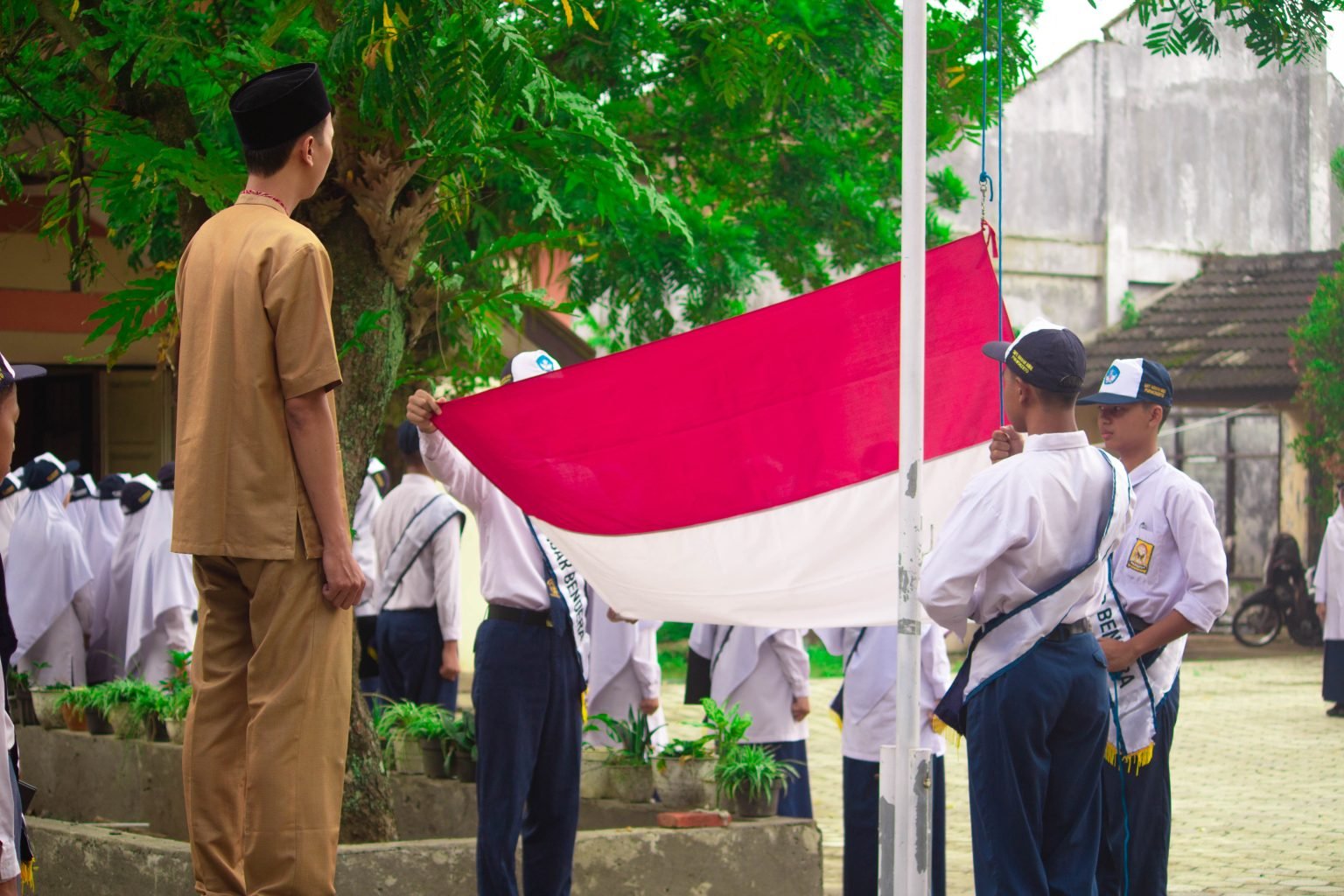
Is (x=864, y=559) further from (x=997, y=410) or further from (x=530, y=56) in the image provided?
(x=530, y=56)

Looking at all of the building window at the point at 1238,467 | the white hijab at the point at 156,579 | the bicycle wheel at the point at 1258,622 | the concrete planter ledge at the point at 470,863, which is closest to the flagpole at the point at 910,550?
the concrete planter ledge at the point at 470,863

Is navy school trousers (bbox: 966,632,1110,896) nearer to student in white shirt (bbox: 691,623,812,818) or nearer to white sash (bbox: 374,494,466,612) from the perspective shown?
student in white shirt (bbox: 691,623,812,818)

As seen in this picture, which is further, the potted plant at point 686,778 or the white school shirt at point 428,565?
the white school shirt at point 428,565

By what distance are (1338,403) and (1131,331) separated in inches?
196

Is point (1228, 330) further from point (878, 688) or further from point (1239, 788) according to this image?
point (878, 688)

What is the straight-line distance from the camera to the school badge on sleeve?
6465 millimetres

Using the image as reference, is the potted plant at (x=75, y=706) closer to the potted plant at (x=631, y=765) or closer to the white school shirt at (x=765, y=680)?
the potted plant at (x=631, y=765)

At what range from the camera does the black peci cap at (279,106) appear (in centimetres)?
427

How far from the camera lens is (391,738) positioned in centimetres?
810

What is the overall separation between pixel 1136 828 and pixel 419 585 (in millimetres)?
5861

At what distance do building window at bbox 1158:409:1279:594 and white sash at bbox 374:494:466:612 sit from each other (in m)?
18.4

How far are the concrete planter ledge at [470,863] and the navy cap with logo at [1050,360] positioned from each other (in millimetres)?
2530

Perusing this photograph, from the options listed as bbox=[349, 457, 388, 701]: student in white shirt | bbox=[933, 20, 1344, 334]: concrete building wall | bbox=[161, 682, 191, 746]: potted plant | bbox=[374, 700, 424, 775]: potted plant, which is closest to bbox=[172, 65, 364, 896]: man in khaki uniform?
bbox=[374, 700, 424, 775]: potted plant

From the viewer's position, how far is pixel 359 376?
7.23 meters
